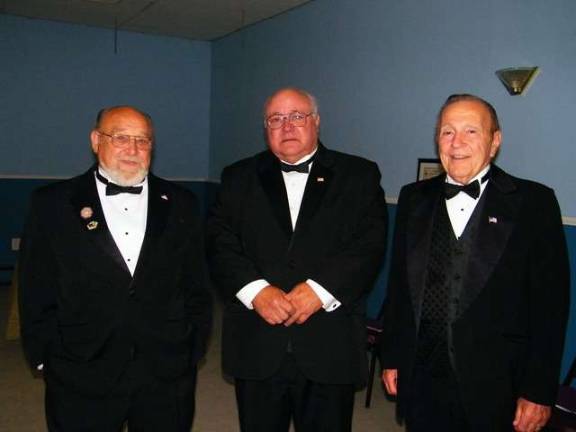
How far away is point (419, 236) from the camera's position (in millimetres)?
2004

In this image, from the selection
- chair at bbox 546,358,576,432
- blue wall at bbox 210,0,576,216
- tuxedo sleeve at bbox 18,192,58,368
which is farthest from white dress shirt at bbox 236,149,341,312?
blue wall at bbox 210,0,576,216

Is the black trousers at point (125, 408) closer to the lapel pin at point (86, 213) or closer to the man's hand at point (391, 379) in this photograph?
the lapel pin at point (86, 213)

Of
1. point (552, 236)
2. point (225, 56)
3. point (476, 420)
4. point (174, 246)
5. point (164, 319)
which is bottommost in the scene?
point (476, 420)

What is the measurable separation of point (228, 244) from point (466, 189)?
37.3 inches

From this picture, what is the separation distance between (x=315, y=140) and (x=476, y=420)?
120 cm

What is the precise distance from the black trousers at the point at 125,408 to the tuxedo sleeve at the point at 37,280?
6.8 inches

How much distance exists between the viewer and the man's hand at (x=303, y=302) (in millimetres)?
2137

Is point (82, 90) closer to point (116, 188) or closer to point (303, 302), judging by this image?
point (116, 188)

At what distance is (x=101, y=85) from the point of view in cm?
736

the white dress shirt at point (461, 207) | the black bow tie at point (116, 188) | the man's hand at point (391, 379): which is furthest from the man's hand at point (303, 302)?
the black bow tie at point (116, 188)

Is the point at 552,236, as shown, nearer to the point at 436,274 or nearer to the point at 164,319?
the point at 436,274

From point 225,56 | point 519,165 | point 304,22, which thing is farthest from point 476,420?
point 225,56

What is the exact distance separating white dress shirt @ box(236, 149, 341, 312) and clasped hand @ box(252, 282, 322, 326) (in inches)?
0.9

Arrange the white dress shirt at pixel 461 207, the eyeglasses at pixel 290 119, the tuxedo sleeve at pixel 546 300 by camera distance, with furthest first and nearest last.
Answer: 1. the eyeglasses at pixel 290 119
2. the white dress shirt at pixel 461 207
3. the tuxedo sleeve at pixel 546 300
